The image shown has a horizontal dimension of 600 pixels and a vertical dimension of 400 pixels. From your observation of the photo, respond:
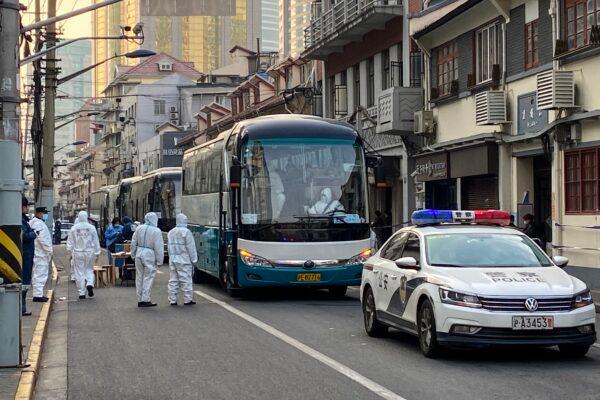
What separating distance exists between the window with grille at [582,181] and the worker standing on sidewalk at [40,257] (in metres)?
11.0

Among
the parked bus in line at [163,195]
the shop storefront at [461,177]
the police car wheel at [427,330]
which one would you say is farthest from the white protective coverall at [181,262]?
the parked bus in line at [163,195]

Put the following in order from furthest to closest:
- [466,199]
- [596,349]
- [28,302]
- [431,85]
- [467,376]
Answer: [431,85] → [466,199] → [28,302] → [596,349] → [467,376]

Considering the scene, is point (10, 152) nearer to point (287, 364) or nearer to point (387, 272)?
point (287, 364)

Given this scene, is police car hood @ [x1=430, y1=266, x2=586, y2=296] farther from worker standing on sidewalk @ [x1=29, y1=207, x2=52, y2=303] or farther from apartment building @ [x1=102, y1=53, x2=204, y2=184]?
apartment building @ [x1=102, y1=53, x2=204, y2=184]

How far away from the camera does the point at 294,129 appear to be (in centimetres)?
2053

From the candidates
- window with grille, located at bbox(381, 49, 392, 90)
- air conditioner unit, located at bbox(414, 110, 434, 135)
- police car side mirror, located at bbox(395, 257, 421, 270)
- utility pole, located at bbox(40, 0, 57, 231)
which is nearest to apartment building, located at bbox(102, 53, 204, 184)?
window with grille, located at bbox(381, 49, 392, 90)

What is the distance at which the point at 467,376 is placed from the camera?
10.4m

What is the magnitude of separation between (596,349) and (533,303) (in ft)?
6.67

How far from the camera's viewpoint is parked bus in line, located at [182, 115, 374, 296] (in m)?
19.9

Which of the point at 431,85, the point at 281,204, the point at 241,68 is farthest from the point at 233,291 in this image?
the point at 241,68

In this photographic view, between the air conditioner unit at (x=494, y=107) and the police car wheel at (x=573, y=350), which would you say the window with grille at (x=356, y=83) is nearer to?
the air conditioner unit at (x=494, y=107)

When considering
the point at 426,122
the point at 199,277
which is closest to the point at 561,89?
the point at 426,122

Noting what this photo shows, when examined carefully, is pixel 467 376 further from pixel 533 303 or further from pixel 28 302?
pixel 28 302

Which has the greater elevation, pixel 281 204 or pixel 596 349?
pixel 281 204
